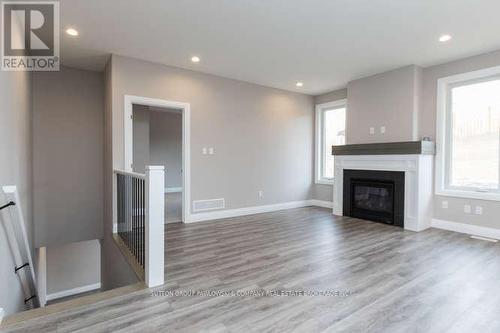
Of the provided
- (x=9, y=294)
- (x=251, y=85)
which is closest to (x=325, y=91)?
(x=251, y=85)

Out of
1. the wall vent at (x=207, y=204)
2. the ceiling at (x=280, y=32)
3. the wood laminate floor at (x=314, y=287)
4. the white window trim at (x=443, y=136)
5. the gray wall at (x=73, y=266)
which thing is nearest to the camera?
the wood laminate floor at (x=314, y=287)

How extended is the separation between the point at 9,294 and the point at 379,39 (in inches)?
199

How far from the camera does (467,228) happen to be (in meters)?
4.08

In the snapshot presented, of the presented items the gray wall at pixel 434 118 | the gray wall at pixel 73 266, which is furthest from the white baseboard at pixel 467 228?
the gray wall at pixel 73 266

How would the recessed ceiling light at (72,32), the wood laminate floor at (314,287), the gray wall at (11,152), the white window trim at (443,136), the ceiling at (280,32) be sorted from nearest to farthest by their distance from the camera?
the wood laminate floor at (314,287) < the gray wall at (11,152) < the ceiling at (280,32) < the recessed ceiling light at (72,32) < the white window trim at (443,136)

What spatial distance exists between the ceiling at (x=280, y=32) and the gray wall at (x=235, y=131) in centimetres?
33

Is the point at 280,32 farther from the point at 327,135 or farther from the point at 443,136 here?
the point at 327,135

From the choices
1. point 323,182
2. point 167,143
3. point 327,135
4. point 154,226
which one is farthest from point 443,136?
point 167,143

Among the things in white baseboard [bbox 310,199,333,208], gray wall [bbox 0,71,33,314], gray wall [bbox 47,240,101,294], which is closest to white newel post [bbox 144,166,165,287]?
gray wall [bbox 0,71,33,314]

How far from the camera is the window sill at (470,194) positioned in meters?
3.85

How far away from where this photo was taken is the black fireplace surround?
452 cm

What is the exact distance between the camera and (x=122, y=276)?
3322 mm

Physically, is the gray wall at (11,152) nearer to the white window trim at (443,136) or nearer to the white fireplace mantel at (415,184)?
the white fireplace mantel at (415,184)

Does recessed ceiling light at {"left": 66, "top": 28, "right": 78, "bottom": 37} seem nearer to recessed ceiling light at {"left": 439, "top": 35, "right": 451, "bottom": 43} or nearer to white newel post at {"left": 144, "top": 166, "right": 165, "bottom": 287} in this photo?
white newel post at {"left": 144, "top": 166, "right": 165, "bottom": 287}
